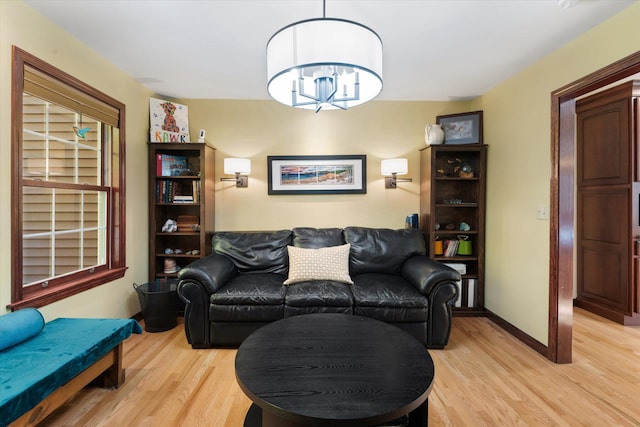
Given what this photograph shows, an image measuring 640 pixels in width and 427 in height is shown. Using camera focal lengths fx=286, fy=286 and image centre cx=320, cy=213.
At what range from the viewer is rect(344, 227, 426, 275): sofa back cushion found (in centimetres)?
305

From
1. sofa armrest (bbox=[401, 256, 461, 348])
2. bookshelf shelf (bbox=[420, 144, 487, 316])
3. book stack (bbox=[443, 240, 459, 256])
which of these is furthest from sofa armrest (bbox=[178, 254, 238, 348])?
book stack (bbox=[443, 240, 459, 256])

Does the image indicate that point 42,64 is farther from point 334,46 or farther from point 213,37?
point 334,46

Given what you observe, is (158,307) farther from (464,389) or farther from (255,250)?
(464,389)

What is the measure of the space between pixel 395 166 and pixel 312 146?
3.33ft

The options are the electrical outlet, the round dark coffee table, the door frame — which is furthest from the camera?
the electrical outlet

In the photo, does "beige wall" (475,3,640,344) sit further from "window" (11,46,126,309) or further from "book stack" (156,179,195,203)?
"window" (11,46,126,309)

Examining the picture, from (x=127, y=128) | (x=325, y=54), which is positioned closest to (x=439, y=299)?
(x=325, y=54)

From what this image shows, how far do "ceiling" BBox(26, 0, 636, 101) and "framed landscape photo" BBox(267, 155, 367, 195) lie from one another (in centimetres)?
95

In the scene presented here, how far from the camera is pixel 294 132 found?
11.4 feet

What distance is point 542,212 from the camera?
96.8 inches

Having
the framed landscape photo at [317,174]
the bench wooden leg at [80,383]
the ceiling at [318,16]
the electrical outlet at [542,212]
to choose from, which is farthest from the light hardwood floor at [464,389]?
the ceiling at [318,16]

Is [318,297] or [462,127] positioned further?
[462,127]

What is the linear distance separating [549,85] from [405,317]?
90.4 inches

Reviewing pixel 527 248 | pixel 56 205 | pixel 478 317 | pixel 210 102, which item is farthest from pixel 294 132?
pixel 478 317
